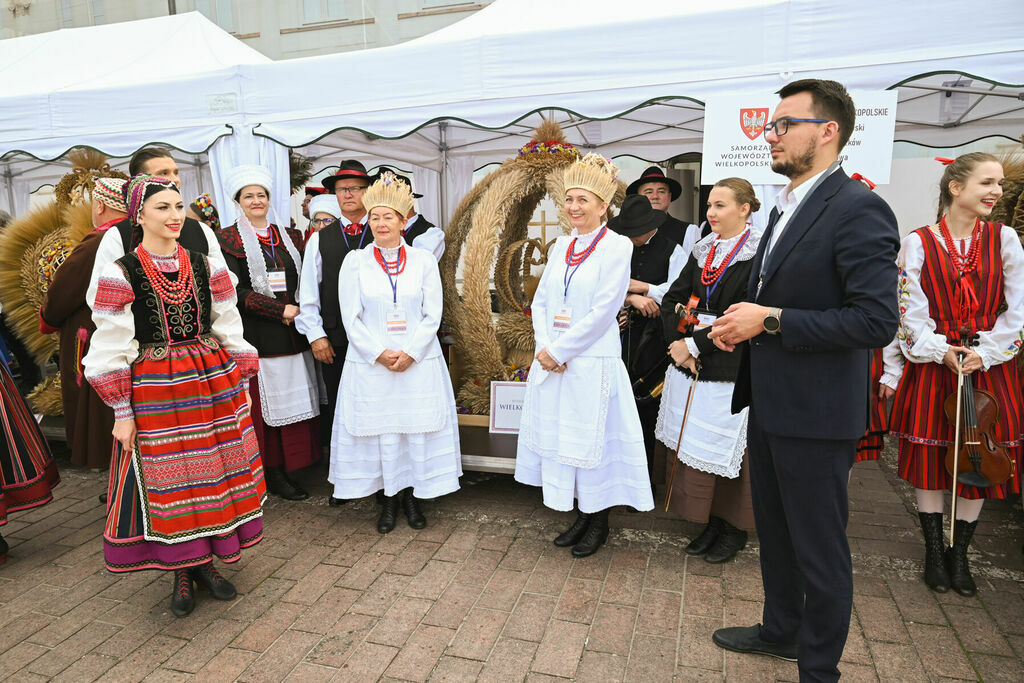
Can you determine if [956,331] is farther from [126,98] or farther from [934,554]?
[126,98]

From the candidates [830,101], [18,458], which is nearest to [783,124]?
[830,101]

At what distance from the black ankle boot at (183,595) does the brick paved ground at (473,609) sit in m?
0.05

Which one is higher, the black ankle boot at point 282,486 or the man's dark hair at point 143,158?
the man's dark hair at point 143,158

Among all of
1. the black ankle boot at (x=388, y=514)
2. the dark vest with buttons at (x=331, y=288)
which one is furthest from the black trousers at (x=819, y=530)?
the dark vest with buttons at (x=331, y=288)

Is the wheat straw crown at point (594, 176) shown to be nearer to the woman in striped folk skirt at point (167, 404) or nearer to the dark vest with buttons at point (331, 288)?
the dark vest with buttons at point (331, 288)

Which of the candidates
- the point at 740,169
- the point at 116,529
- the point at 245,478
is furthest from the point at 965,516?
the point at 116,529

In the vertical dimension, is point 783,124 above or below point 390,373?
above

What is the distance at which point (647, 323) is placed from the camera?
376 cm

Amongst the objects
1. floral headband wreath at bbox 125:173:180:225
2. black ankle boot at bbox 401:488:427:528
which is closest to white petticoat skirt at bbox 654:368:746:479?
black ankle boot at bbox 401:488:427:528

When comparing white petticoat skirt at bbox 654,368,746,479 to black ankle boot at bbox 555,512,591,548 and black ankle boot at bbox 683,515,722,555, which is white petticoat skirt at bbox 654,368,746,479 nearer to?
black ankle boot at bbox 683,515,722,555

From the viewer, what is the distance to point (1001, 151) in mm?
4141

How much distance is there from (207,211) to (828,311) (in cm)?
426

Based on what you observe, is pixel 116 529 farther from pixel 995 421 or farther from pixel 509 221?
pixel 995 421

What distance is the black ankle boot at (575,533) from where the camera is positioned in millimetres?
3366
